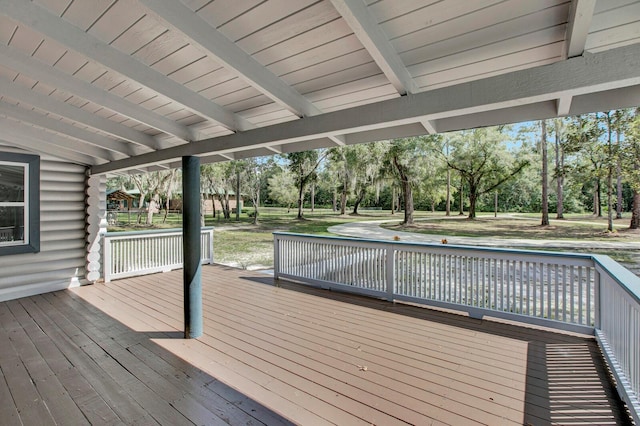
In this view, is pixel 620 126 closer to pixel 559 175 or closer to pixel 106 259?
pixel 559 175

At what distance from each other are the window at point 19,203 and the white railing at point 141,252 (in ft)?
3.44

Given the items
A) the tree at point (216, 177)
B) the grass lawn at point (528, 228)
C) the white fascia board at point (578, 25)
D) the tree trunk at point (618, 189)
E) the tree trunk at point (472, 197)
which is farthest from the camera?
the tree at point (216, 177)

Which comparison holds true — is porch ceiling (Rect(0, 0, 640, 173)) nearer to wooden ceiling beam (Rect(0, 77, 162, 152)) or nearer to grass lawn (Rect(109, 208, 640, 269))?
wooden ceiling beam (Rect(0, 77, 162, 152))

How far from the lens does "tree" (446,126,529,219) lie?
522 inches

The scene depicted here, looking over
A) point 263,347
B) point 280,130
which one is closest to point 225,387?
point 263,347

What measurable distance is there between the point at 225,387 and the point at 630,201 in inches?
498

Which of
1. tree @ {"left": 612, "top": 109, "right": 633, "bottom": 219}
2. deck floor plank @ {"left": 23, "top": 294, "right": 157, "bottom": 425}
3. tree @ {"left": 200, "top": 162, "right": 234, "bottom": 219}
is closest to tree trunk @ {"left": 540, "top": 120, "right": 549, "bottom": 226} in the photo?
tree @ {"left": 612, "top": 109, "right": 633, "bottom": 219}

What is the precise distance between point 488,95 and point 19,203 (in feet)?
19.0

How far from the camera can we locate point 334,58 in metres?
1.74

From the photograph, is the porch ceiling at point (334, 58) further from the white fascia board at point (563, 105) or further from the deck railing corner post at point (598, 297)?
the deck railing corner post at point (598, 297)

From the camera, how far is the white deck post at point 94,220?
5.09m

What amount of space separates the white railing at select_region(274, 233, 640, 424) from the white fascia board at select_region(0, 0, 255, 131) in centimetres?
309

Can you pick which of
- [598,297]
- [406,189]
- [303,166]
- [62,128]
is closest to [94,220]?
[62,128]

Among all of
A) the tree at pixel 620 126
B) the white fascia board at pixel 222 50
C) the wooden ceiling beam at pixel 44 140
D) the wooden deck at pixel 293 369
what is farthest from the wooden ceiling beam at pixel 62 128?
the tree at pixel 620 126
